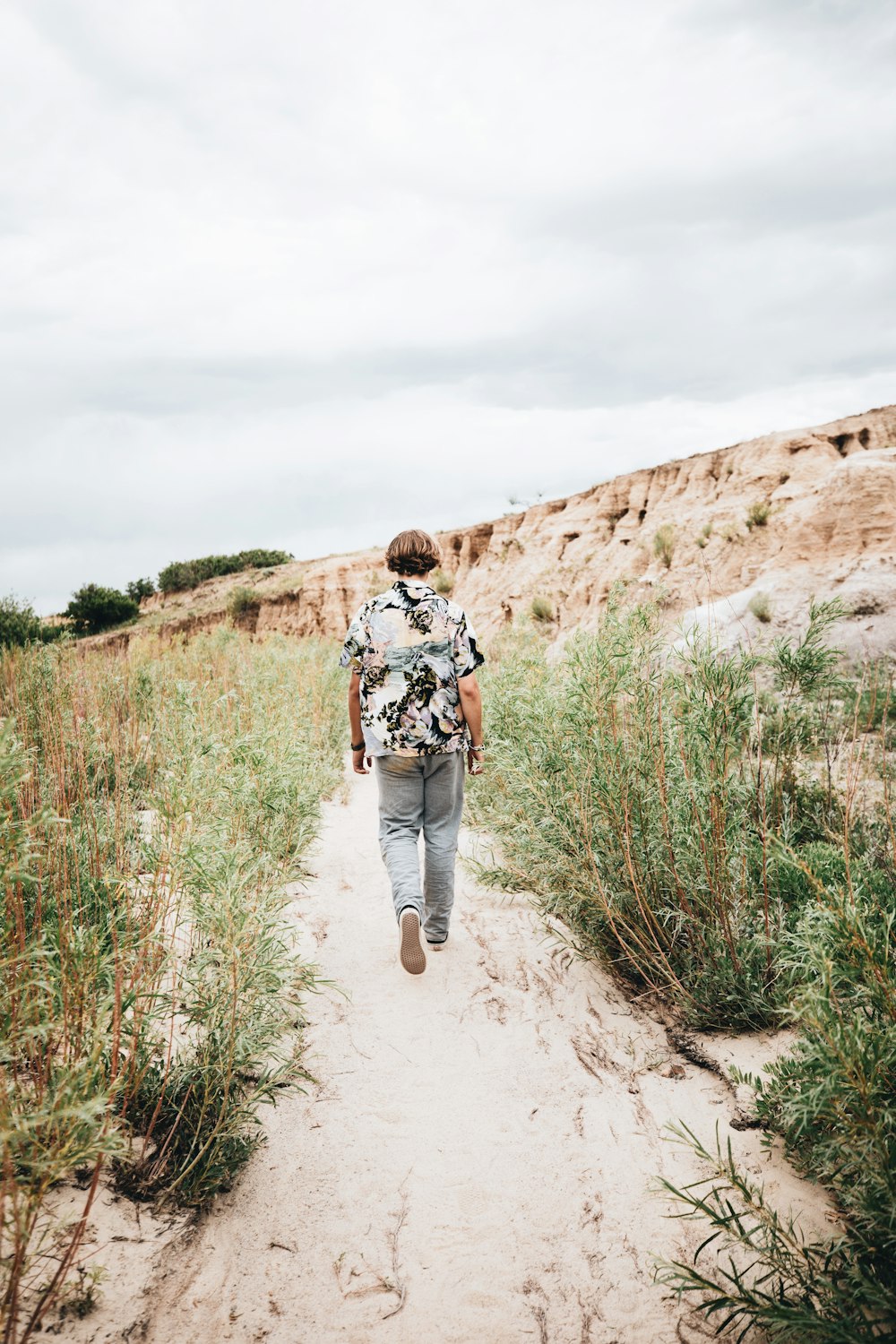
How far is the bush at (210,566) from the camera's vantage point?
110 feet

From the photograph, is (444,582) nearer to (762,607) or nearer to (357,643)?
(762,607)

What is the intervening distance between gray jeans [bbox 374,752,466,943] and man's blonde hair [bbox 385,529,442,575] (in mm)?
Answer: 899

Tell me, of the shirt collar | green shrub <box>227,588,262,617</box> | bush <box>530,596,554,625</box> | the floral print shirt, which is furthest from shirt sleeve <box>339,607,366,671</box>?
green shrub <box>227,588,262,617</box>

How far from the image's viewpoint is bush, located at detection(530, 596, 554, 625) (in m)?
15.4

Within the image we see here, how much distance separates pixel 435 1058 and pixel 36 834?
2.23 metres

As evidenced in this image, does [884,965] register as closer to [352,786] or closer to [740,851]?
[740,851]

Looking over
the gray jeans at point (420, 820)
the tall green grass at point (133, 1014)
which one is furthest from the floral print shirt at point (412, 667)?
the tall green grass at point (133, 1014)

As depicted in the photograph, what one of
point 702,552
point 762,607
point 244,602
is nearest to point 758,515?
point 702,552

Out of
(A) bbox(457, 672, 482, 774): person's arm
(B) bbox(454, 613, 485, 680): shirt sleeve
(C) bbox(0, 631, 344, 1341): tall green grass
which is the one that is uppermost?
(B) bbox(454, 613, 485, 680): shirt sleeve

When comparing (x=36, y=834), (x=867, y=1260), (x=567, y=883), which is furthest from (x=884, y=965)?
(x=36, y=834)

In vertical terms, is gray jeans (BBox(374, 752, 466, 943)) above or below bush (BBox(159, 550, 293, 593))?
below

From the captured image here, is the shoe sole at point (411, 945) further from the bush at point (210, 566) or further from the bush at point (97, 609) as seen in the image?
the bush at point (210, 566)

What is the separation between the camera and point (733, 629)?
8.34 meters

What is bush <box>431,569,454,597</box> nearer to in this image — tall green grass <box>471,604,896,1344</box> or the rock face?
the rock face
